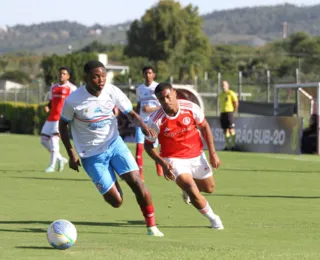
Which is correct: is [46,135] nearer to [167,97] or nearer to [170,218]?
[170,218]

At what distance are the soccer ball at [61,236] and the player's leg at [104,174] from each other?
1.65 metres

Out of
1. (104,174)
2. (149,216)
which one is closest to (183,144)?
(104,174)

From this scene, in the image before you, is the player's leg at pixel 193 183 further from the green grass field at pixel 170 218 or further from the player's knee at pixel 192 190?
the green grass field at pixel 170 218

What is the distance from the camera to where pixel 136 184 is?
1140cm

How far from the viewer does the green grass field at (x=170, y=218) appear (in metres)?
10.1

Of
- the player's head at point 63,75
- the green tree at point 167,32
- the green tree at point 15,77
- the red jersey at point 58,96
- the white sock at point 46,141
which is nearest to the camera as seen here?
the player's head at point 63,75

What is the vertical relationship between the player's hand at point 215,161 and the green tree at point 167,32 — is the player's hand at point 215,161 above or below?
above

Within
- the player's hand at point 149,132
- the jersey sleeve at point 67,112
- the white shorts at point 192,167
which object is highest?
the jersey sleeve at point 67,112

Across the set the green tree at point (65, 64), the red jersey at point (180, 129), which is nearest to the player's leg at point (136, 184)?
the red jersey at point (180, 129)

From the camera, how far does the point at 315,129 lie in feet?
91.4

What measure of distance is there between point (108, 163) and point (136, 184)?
585mm

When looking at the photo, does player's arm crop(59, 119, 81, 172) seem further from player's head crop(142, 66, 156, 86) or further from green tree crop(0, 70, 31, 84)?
green tree crop(0, 70, 31, 84)

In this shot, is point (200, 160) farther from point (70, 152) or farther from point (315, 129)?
point (315, 129)

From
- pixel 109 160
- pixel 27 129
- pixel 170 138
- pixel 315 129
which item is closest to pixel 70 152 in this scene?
pixel 109 160
